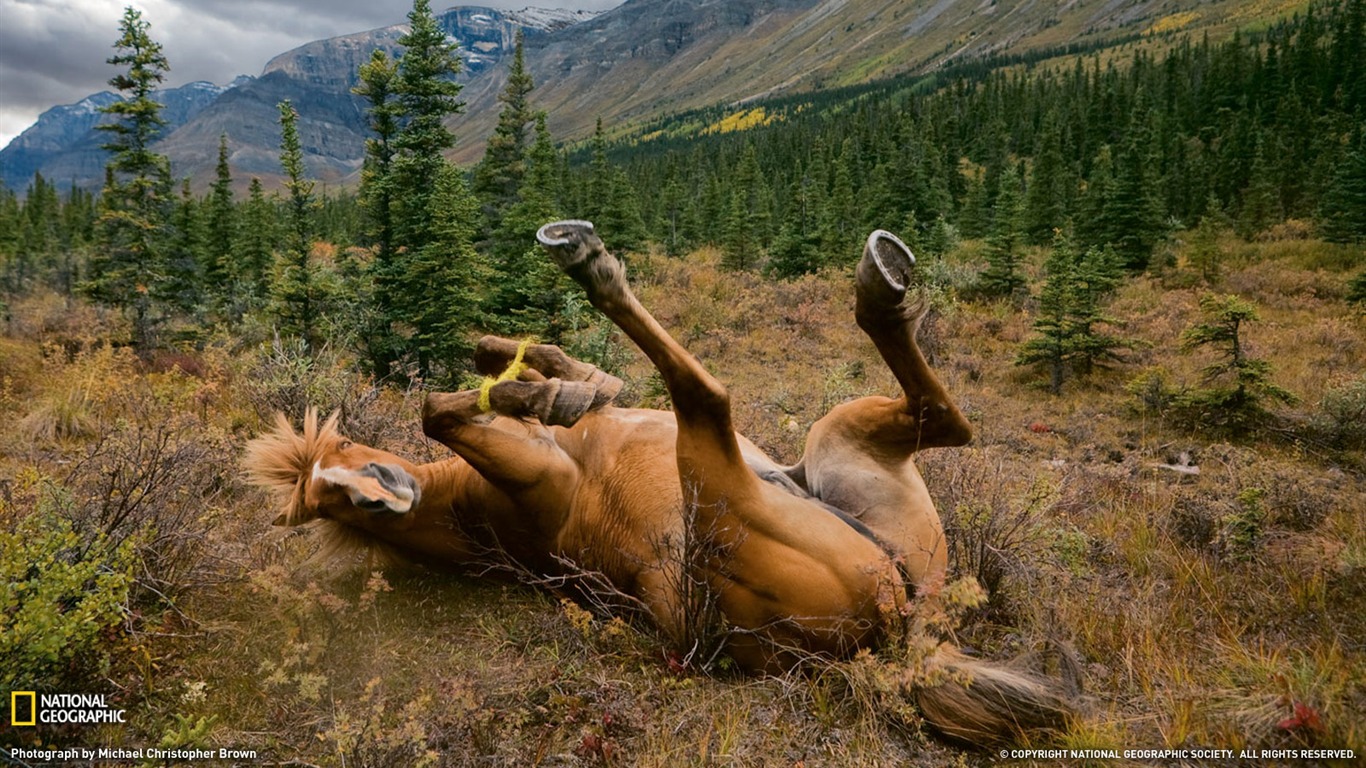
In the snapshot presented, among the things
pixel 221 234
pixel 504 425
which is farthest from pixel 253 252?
pixel 504 425

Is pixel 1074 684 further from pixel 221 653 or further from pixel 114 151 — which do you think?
pixel 114 151

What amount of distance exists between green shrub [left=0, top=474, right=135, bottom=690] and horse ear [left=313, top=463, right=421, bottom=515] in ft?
2.58

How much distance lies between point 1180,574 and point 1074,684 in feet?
→ 5.51

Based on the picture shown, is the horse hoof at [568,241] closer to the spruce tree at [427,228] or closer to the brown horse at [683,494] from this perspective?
the brown horse at [683,494]

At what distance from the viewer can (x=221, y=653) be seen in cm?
294

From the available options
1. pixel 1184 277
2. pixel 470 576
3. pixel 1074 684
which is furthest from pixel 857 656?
pixel 1184 277

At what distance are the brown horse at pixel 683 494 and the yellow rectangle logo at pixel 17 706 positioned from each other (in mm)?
1152

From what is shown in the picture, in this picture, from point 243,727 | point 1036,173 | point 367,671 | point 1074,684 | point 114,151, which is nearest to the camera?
point 1074,684

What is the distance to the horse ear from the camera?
2.76m

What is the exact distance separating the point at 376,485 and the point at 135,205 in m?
17.8

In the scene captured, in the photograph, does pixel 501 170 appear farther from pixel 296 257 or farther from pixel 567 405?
pixel 567 405

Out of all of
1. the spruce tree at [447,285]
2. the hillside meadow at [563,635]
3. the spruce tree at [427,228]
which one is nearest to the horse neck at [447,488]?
the hillside meadow at [563,635]

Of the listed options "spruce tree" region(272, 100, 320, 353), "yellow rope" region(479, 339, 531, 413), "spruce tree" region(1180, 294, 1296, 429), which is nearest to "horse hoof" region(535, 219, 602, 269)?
"yellow rope" region(479, 339, 531, 413)

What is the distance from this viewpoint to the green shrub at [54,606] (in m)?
2.24
